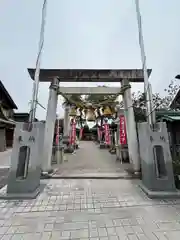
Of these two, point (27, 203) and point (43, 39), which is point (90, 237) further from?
point (43, 39)

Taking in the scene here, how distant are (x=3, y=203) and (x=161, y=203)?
3.51m

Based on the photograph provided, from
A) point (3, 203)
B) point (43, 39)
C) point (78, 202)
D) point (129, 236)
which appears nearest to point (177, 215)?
point (129, 236)

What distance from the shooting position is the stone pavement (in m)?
2.52

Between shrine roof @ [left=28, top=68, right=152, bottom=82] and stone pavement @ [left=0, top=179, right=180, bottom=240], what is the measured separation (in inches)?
159

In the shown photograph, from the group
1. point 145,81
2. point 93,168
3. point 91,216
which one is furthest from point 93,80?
point 91,216

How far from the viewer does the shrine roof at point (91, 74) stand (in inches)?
252

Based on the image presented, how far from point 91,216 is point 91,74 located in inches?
193

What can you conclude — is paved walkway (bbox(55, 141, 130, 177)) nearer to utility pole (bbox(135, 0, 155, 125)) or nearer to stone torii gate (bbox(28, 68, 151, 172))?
stone torii gate (bbox(28, 68, 151, 172))

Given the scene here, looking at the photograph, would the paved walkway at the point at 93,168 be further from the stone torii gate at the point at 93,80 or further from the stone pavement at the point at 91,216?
the stone pavement at the point at 91,216

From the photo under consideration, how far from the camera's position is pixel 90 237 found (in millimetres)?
2443

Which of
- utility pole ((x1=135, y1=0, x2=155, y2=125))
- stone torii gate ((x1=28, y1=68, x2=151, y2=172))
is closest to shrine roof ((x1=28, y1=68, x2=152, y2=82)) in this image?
stone torii gate ((x1=28, y1=68, x2=151, y2=172))

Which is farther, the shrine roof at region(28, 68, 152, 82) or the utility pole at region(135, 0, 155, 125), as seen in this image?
the shrine roof at region(28, 68, 152, 82)

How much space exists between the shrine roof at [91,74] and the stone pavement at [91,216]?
4040 mm

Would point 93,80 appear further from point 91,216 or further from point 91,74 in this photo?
point 91,216
